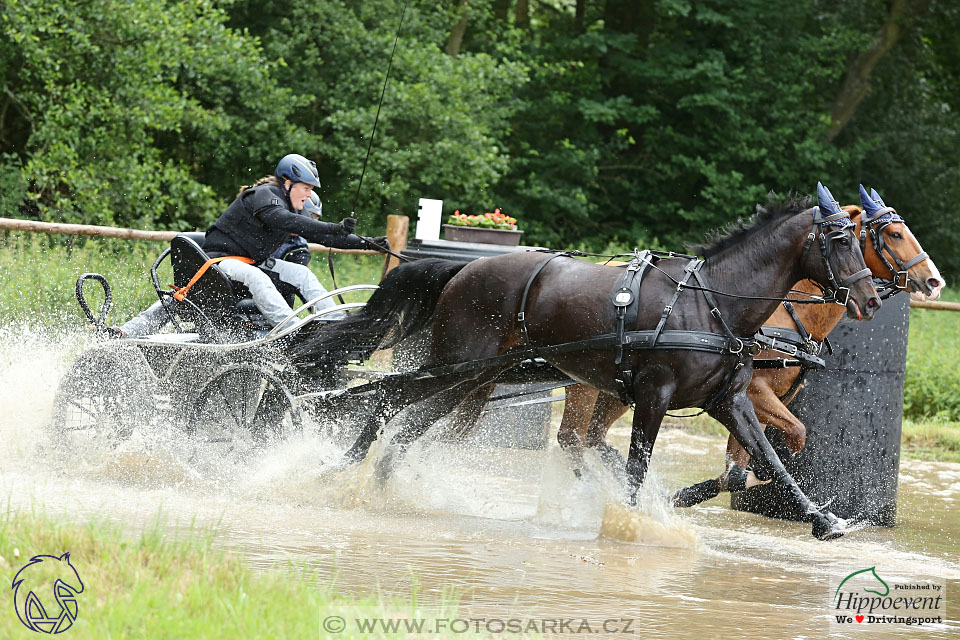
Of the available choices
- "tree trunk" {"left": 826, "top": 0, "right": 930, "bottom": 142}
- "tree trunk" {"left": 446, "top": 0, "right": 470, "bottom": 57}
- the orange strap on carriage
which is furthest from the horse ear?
"tree trunk" {"left": 826, "top": 0, "right": 930, "bottom": 142}

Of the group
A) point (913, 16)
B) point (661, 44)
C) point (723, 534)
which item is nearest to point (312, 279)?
point (723, 534)

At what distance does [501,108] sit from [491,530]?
44.8 ft

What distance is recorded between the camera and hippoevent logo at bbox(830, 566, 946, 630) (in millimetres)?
4355

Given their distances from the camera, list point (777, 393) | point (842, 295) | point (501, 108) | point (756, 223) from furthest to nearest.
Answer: point (501, 108)
point (777, 393)
point (756, 223)
point (842, 295)

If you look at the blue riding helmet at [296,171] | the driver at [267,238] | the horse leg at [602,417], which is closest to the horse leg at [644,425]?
the horse leg at [602,417]

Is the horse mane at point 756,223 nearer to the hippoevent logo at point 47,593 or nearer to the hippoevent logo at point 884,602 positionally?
the hippoevent logo at point 884,602

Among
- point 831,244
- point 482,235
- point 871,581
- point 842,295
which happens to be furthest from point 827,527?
point 482,235

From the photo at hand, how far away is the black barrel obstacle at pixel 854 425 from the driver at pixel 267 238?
2.85 m

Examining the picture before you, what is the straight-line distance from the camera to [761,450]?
5402 mm

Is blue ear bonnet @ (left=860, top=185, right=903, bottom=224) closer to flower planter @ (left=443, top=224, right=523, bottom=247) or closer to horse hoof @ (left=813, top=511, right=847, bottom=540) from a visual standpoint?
horse hoof @ (left=813, top=511, right=847, bottom=540)

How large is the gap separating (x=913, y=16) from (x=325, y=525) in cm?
1913

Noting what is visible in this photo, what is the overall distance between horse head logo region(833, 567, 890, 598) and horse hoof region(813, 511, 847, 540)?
21cm

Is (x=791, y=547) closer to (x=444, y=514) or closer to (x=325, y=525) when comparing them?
(x=444, y=514)

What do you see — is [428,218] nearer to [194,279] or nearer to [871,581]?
[194,279]
